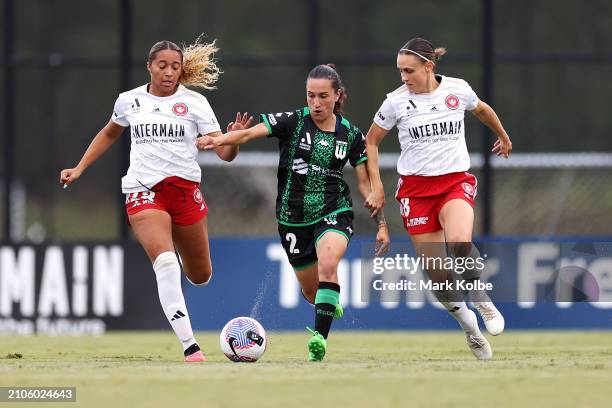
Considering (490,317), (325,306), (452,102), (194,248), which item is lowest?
(490,317)

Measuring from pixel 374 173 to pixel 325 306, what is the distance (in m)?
1.09

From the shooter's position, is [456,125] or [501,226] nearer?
[456,125]

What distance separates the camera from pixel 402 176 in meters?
10.7

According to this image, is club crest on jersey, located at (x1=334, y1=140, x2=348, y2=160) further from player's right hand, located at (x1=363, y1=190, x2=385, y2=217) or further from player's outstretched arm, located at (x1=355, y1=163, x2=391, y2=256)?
player's right hand, located at (x1=363, y1=190, x2=385, y2=217)

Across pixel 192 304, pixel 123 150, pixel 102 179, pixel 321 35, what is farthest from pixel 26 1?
pixel 192 304

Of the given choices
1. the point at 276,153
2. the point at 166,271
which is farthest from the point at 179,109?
the point at 276,153

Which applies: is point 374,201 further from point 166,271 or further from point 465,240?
point 166,271

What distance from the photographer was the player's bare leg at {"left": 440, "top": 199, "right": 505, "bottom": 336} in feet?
33.6

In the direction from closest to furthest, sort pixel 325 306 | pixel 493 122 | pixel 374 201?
pixel 325 306 < pixel 374 201 < pixel 493 122

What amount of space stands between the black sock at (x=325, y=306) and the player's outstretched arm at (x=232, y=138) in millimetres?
1149

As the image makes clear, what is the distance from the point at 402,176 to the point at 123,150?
5715 millimetres

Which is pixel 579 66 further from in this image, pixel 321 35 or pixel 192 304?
pixel 192 304

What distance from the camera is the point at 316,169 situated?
10.3 metres

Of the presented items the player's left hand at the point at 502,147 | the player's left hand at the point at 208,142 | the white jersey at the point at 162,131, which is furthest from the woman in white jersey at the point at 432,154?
the white jersey at the point at 162,131
